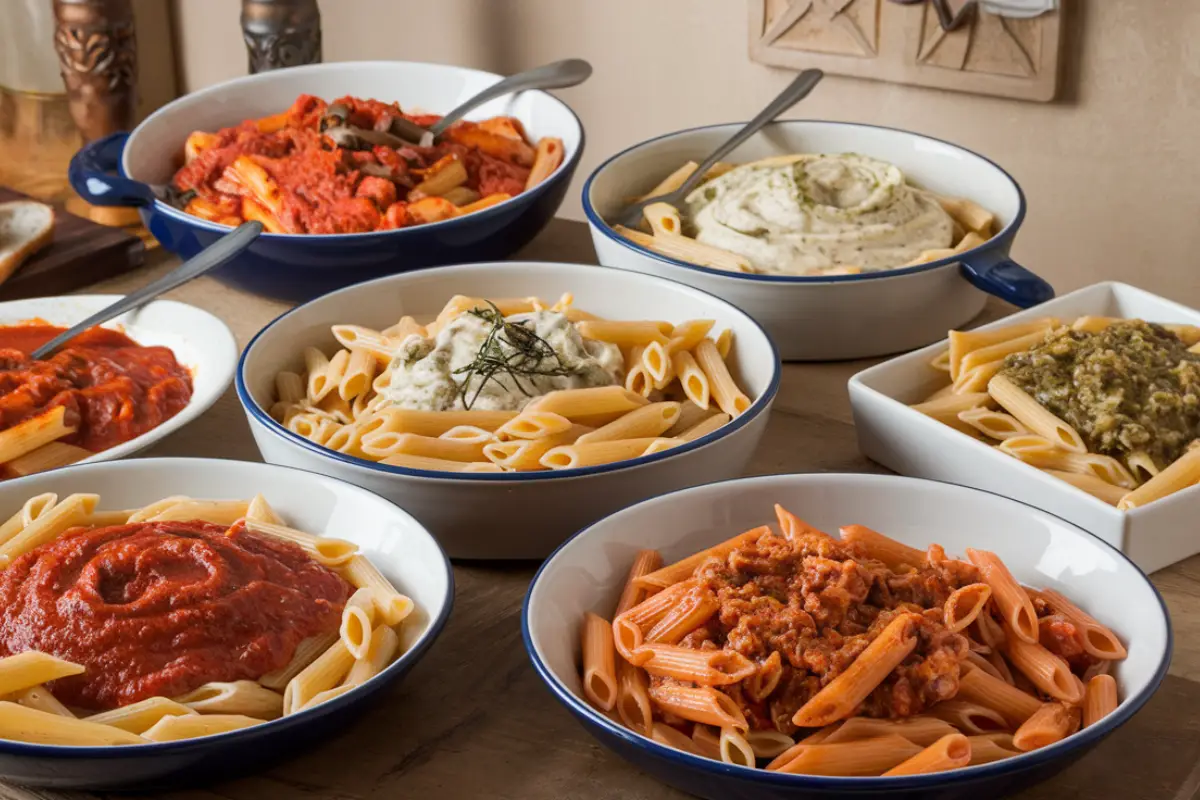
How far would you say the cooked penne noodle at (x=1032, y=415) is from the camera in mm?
1591

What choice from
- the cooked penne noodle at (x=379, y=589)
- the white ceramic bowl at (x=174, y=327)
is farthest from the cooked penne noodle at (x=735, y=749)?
the white ceramic bowl at (x=174, y=327)

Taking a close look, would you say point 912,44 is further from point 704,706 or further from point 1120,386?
point 704,706

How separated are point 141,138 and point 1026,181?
1788mm

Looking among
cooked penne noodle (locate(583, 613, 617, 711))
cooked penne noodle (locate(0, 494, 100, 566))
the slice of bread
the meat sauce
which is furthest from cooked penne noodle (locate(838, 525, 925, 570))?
the slice of bread

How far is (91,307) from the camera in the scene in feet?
6.54

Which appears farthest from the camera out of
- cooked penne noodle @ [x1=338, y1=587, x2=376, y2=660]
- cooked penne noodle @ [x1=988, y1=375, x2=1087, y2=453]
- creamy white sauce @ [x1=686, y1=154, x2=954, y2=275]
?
creamy white sauce @ [x1=686, y1=154, x2=954, y2=275]

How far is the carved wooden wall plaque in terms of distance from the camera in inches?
109

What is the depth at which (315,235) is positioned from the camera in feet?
6.67

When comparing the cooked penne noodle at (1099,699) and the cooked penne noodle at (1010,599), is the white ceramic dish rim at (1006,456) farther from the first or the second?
the cooked penne noodle at (1099,699)

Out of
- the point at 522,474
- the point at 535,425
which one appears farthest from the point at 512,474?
the point at 535,425

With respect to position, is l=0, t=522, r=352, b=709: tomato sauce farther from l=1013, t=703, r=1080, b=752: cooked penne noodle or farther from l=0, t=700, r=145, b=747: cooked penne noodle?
l=1013, t=703, r=1080, b=752: cooked penne noodle

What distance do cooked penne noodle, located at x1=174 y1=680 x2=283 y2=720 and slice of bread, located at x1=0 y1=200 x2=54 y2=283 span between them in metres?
1.24

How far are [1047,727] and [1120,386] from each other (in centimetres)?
62

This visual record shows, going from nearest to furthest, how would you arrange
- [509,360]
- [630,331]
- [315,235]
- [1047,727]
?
[1047,727], [509,360], [630,331], [315,235]
